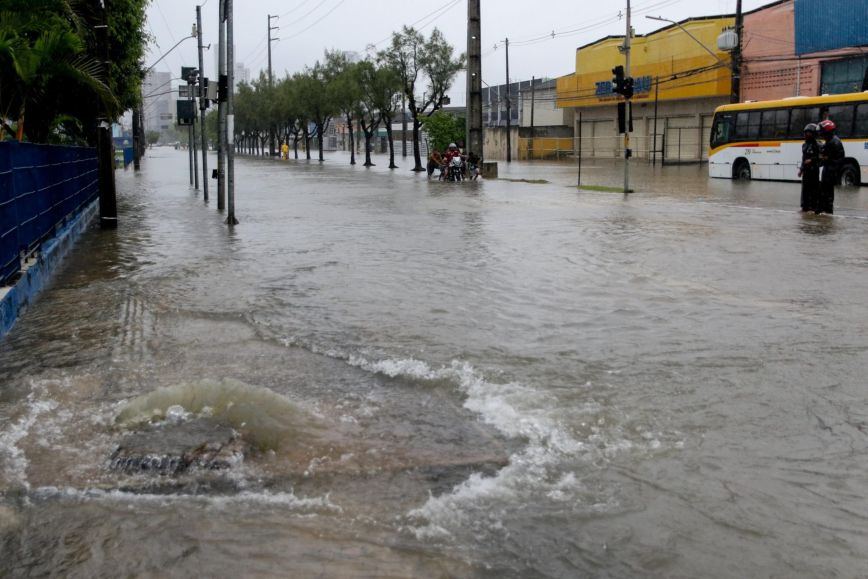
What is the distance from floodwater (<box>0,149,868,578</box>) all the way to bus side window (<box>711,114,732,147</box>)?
23.7 m

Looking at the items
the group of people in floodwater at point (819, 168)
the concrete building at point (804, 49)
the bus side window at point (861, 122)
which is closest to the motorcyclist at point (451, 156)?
the bus side window at point (861, 122)

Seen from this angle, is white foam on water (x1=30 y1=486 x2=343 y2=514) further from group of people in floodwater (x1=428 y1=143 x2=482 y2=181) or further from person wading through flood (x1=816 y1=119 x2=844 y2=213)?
group of people in floodwater (x1=428 y1=143 x2=482 y2=181)

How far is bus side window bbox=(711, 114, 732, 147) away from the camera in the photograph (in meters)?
33.8

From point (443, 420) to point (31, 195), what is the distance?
23.4ft

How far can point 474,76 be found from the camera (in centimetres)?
3478

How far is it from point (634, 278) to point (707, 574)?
680 centimetres

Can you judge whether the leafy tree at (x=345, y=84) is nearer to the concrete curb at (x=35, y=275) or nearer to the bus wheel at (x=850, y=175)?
the bus wheel at (x=850, y=175)

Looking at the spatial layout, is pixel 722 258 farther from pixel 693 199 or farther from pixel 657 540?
pixel 693 199

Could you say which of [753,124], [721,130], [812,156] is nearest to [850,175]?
[753,124]

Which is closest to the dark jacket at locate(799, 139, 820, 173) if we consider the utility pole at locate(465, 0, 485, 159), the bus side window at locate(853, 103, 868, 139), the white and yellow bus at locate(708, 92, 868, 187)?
the white and yellow bus at locate(708, 92, 868, 187)

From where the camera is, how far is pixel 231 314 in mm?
8203

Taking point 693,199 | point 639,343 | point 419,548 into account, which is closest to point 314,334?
point 639,343

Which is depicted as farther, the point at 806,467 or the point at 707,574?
the point at 806,467

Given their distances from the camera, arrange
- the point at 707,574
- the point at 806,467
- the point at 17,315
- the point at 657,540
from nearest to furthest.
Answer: the point at 707,574
the point at 657,540
the point at 806,467
the point at 17,315
